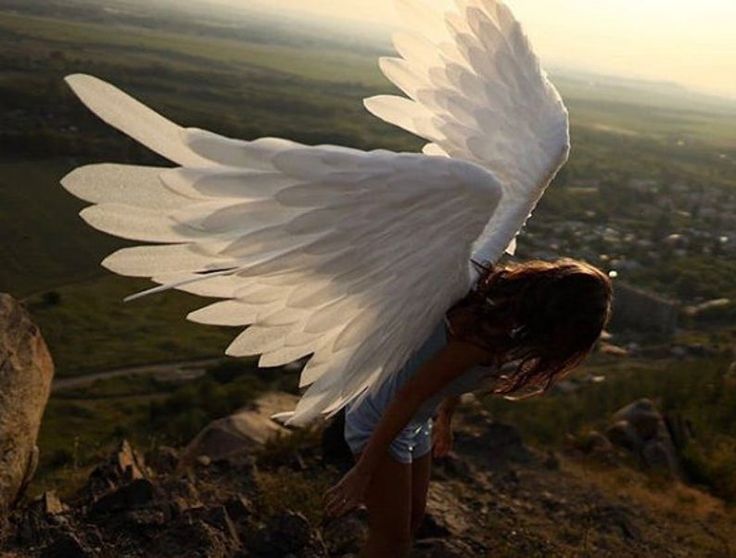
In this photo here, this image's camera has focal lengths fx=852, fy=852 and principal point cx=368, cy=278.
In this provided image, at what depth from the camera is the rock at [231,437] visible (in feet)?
19.6

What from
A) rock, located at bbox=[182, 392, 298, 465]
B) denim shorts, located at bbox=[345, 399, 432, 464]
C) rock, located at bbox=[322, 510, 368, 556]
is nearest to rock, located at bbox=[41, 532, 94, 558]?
rock, located at bbox=[322, 510, 368, 556]

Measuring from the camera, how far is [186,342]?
2286 cm

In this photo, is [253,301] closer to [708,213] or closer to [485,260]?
[485,260]

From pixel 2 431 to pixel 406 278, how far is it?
2.93m

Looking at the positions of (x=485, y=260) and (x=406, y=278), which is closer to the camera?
(x=406, y=278)

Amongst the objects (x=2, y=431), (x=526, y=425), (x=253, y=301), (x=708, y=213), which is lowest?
(x=708, y=213)

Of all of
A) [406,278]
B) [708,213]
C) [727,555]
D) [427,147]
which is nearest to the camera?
[406,278]

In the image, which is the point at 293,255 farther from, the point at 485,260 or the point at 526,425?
the point at 526,425

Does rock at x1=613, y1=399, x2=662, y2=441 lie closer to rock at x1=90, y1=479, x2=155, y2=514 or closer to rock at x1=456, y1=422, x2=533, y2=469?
rock at x1=456, y1=422, x2=533, y2=469

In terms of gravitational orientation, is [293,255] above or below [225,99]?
above

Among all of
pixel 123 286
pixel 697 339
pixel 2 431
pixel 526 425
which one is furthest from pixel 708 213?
pixel 2 431

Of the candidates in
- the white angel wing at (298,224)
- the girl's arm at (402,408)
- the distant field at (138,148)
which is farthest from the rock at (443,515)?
the distant field at (138,148)

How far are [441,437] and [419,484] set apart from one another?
0.30 meters

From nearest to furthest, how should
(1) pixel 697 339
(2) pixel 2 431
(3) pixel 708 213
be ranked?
1. (2) pixel 2 431
2. (1) pixel 697 339
3. (3) pixel 708 213
